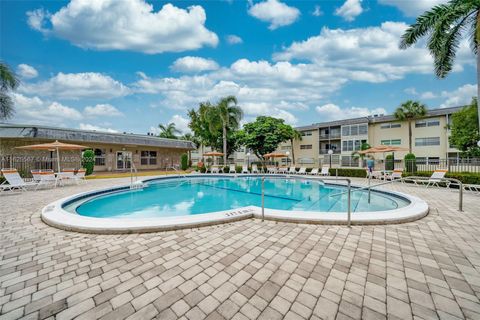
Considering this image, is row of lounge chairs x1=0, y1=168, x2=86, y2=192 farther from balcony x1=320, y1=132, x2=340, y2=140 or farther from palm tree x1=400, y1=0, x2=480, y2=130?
balcony x1=320, y1=132, x2=340, y2=140

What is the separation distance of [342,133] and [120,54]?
27.9 meters

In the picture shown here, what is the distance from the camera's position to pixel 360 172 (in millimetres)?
16141

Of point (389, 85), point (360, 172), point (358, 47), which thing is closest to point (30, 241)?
point (358, 47)

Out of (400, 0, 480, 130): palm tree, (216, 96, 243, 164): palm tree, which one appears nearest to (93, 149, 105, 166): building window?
(216, 96, 243, 164): palm tree

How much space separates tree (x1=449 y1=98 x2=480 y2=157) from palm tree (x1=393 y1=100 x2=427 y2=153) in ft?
14.5

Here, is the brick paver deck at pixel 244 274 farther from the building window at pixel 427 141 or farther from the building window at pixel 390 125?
the building window at pixel 390 125

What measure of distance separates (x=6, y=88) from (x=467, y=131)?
35603mm

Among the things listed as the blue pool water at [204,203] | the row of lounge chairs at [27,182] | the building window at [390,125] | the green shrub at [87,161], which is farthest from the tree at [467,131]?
the green shrub at [87,161]

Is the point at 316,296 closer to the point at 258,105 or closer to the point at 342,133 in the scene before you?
the point at 258,105

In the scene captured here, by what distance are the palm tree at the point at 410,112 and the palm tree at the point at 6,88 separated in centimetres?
3503

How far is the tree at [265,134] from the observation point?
25.1m

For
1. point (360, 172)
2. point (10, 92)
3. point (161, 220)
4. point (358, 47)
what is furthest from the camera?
point (360, 172)

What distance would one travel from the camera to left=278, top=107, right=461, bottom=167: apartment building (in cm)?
2292

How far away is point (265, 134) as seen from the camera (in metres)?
25.0
